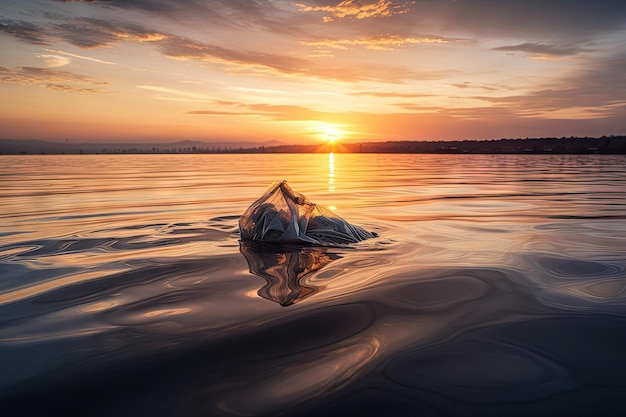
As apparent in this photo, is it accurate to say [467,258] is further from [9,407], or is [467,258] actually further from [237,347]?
[9,407]

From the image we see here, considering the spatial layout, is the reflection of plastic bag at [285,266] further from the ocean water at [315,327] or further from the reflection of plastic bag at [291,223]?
the reflection of plastic bag at [291,223]

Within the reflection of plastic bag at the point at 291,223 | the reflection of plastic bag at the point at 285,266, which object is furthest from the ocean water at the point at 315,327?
the reflection of plastic bag at the point at 291,223

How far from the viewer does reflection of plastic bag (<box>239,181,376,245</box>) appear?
5.17 meters

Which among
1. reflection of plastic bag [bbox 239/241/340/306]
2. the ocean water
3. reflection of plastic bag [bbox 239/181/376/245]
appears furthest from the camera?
reflection of plastic bag [bbox 239/181/376/245]

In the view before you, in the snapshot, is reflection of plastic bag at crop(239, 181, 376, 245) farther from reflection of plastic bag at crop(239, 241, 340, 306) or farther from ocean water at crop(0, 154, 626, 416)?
ocean water at crop(0, 154, 626, 416)

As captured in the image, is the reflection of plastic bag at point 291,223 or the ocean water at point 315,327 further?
the reflection of plastic bag at point 291,223

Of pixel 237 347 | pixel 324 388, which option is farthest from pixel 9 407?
pixel 324 388

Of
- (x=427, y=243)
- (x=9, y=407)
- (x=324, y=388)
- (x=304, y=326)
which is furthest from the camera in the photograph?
(x=427, y=243)

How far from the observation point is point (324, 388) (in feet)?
5.83

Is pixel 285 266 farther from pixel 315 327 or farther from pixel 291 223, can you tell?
pixel 315 327

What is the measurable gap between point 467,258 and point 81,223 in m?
6.02

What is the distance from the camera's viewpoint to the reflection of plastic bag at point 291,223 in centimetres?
517

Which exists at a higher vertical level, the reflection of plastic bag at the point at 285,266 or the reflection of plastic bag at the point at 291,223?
the reflection of plastic bag at the point at 291,223

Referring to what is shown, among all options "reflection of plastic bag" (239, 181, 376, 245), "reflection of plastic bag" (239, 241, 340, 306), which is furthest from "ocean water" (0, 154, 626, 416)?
"reflection of plastic bag" (239, 181, 376, 245)
